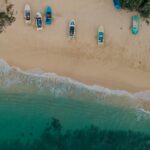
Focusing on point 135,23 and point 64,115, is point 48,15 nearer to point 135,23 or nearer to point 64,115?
point 135,23

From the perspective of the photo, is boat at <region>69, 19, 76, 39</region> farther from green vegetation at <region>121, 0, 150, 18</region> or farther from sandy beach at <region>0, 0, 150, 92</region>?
green vegetation at <region>121, 0, 150, 18</region>

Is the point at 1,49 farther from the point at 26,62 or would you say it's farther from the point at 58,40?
the point at 58,40

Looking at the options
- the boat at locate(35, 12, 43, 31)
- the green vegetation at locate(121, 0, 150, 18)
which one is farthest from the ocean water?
the green vegetation at locate(121, 0, 150, 18)

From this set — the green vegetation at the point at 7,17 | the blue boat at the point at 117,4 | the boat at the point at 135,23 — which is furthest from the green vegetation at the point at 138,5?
the green vegetation at the point at 7,17

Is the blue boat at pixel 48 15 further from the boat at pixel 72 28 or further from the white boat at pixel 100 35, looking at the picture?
the white boat at pixel 100 35

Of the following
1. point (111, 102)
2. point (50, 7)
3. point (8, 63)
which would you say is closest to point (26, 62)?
point (8, 63)

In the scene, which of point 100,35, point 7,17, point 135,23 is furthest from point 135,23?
point 7,17

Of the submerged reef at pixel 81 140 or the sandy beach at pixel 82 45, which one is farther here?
the submerged reef at pixel 81 140
